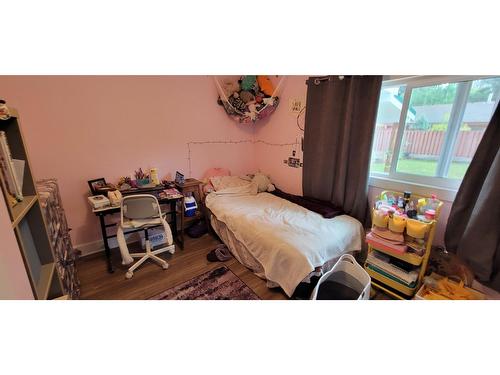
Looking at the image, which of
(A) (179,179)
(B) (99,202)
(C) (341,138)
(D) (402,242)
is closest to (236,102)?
(A) (179,179)

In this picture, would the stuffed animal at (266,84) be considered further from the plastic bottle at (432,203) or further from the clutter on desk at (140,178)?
the plastic bottle at (432,203)

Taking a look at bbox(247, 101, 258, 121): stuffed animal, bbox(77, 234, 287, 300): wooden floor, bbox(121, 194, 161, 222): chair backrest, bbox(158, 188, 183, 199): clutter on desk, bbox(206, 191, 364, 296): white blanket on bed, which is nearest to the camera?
bbox(206, 191, 364, 296): white blanket on bed

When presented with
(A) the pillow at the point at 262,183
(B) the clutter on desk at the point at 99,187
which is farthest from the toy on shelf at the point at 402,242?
(B) the clutter on desk at the point at 99,187

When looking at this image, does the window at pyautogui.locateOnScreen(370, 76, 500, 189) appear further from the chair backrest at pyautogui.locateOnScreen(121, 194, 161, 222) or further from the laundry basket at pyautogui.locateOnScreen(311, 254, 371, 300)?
the chair backrest at pyautogui.locateOnScreen(121, 194, 161, 222)

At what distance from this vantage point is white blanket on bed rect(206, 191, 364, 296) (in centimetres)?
172

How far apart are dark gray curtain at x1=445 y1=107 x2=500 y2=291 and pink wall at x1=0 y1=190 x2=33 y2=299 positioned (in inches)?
97.3

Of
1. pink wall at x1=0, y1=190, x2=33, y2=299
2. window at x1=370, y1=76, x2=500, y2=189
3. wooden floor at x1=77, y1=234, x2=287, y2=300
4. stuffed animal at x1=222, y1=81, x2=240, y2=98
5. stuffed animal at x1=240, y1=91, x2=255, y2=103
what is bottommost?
wooden floor at x1=77, y1=234, x2=287, y2=300

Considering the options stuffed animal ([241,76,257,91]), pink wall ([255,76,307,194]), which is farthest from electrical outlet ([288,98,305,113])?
stuffed animal ([241,76,257,91])

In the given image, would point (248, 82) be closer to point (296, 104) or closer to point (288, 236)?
point (296, 104)

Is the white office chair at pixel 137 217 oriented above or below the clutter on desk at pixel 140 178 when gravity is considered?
below

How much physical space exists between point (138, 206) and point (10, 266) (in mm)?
1445

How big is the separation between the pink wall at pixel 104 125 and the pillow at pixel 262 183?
83 centimetres

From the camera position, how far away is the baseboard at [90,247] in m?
2.48

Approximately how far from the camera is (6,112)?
91 cm
